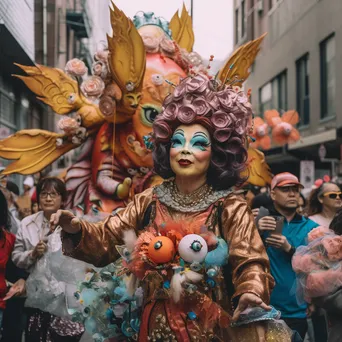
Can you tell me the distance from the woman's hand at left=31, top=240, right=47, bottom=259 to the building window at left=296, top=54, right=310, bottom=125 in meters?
20.4

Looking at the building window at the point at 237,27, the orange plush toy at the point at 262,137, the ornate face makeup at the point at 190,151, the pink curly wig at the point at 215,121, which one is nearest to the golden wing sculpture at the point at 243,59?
the orange plush toy at the point at 262,137

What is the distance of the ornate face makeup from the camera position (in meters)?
4.68

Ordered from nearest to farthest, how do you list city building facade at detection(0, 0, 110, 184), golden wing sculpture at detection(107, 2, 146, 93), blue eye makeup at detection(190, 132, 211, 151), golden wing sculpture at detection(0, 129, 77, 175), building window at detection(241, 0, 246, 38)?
blue eye makeup at detection(190, 132, 211, 151), golden wing sculpture at detection(107, 2, 146, 93), golden wing sculpture at detection(0, 129, 77, 175), city building facade at detection(0, 0, 110, 184), building window at detection(241, 0, 246, 38)

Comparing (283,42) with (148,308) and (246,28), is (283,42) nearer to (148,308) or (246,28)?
(246,28)

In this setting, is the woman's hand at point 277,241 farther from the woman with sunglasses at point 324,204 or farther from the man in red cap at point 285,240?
the woman with sunglasses at point 324,204

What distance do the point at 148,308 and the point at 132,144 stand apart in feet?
9.79

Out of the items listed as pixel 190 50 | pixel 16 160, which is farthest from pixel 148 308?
pixel 190 50

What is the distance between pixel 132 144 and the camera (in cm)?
736

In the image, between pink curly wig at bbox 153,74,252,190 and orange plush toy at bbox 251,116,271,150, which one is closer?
pink curly wig at bbox 153,74,252,190

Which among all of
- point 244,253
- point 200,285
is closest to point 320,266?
point 244,253

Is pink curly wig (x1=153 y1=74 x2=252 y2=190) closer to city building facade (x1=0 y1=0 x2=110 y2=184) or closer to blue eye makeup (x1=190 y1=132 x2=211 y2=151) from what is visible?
blue eye makeup (x1=190 y1=132 x2=211 y2=151)

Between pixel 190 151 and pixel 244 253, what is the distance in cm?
68

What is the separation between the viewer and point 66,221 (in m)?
4.49

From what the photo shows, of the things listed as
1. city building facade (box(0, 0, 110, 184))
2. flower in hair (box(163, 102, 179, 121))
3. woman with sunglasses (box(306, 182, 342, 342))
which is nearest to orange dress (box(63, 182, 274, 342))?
flower in hair (box(163, 102, 179, 121))
